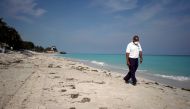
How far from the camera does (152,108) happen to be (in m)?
3.98

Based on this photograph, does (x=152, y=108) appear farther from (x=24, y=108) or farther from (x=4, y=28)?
(x=4, y=28)

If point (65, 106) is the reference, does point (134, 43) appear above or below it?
above

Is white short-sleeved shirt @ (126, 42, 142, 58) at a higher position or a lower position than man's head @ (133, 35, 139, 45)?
lower

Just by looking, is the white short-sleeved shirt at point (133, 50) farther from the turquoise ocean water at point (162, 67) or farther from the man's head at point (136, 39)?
the turquoise ocean water at point (162, 67)

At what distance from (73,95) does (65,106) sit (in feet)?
3.20

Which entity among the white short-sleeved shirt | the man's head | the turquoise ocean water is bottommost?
the turquoise ocean water

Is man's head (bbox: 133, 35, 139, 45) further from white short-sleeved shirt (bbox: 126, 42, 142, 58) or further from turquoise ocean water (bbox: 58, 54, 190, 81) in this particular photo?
turquoise ocean water (bbox: 58, 54, 190, 81)

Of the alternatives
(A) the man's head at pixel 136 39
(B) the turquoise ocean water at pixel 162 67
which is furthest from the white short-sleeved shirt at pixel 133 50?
(B) the turquoise ocean water at pixel 162 67

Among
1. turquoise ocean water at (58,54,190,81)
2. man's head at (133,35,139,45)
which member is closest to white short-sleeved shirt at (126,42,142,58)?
man's head at (133,35,139,45)

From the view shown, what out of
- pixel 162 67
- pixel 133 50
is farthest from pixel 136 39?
pixel 162 67

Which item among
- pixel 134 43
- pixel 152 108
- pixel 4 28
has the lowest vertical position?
pixel 152 108

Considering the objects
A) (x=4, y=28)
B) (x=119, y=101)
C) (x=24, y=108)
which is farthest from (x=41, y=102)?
(x=4, y=28)

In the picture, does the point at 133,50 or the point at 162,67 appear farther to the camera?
the point at 162,67

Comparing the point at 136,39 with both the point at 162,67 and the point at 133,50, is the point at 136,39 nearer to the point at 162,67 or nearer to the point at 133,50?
the point at 133,50
